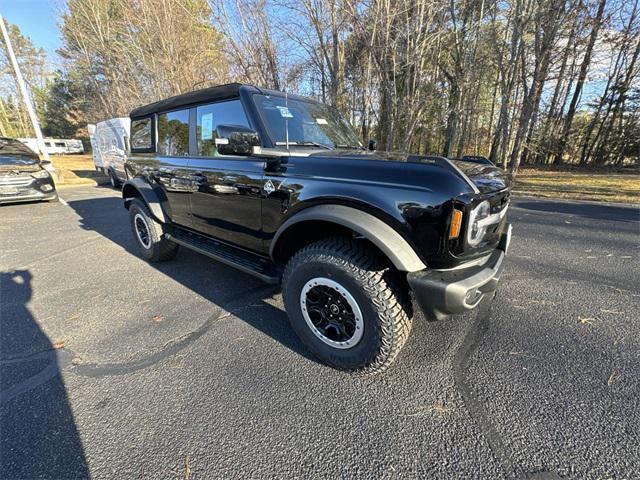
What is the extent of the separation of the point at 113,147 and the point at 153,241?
9651 millimetres

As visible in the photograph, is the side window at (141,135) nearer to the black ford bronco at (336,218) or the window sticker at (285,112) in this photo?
the black ford bronco at (336,218)

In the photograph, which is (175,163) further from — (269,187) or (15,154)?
(15,154)

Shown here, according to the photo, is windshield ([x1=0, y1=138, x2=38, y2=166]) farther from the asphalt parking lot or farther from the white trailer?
the white trailer

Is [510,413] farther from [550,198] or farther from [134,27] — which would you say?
[134,27]

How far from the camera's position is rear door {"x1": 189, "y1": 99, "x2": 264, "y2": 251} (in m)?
2.43

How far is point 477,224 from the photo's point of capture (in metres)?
1.69

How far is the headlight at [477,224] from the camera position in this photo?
64.2 inches

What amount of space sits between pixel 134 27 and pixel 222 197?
1480 cm

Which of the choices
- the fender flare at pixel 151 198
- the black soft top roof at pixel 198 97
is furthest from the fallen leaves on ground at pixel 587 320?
the fender flare at pixel 151 198

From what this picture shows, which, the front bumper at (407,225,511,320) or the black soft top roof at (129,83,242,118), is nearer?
the front bumper at (407,225,511,320)

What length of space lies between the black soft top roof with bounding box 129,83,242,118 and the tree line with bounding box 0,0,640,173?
7.72m

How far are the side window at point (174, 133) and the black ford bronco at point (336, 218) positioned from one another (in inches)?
1.3

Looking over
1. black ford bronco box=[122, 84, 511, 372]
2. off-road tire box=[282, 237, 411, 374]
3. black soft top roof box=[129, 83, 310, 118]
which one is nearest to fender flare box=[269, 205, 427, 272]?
black ford bronco box=[122, 84, 511, 372]

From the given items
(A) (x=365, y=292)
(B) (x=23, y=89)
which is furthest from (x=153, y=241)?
(B) (x=23, y=89)
